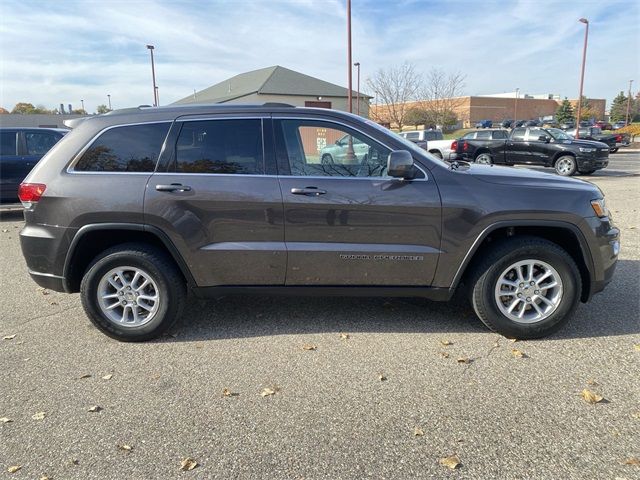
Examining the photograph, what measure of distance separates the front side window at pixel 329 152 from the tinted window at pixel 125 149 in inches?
39.4

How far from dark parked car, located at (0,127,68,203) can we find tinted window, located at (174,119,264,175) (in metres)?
7.00

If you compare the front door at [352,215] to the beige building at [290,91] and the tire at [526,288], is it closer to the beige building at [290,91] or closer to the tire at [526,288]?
the tire at [526,288]

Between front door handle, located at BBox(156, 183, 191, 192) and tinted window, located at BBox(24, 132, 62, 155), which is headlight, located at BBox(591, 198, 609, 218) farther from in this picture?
tinted window, located at BBox(24, 132, 62, 155)

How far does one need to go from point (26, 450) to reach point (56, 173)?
2.12 metres

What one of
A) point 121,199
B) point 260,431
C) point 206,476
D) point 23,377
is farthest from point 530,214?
point 23,377

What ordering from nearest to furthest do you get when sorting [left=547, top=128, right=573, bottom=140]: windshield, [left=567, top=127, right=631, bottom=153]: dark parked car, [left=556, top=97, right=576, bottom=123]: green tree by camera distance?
1. [left=547, top=128, right=573, bottom=140]: windshield
2. [left=567, top=127, right=631, bottom=153]: dark parked car
3. [left=556, top=97, right=576, bottom=123]: green tree

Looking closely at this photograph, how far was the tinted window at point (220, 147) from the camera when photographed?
370 centimetres

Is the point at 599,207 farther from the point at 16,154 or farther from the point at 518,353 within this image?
the point at 16,154

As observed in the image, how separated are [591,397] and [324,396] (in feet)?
5.48

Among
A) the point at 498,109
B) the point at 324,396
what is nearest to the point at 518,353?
the point at 324,396

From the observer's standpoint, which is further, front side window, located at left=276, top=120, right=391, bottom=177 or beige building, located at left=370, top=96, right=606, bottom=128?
beige building, located at left=370, top=96, right=606, bottom=128

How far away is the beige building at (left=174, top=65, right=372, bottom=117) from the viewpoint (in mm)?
32531

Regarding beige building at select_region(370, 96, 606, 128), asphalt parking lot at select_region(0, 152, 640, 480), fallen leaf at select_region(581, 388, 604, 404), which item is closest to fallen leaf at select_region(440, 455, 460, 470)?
asphalt parking lot at select_region(0, 152, 640, 480)

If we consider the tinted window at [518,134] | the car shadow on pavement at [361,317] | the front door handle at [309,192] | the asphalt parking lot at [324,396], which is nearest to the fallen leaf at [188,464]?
the asphalt parking lot at [324,396]
